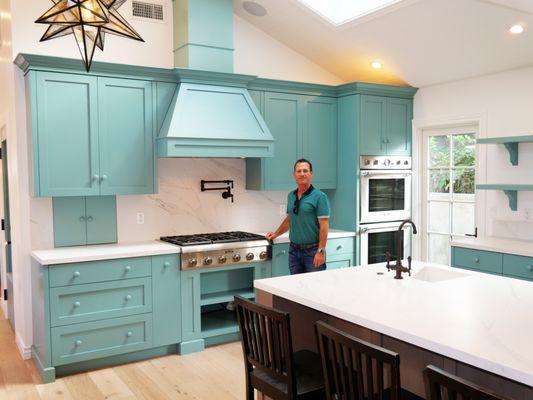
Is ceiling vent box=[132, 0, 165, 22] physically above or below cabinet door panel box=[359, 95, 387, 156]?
above

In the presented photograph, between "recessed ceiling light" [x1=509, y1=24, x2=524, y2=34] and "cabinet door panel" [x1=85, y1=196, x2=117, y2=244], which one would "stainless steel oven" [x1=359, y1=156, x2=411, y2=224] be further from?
"cabinet door panel" [x1=85, y1=196, x2=117, y2=244]

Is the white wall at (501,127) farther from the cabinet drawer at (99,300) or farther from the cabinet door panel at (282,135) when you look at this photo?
the cabinet drawer at (99,300)

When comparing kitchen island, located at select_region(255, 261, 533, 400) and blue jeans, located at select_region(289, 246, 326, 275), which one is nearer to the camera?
kitchen island, located at select_region(255, 261, 533, 400)

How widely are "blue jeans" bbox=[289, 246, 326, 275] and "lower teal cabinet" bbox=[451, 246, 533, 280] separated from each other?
1189 millimetres

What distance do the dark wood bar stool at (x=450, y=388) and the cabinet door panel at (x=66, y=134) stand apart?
3240 millimetres

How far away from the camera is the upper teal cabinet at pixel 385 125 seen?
5207 mm

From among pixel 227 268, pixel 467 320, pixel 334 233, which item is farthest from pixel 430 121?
pixel 467 320

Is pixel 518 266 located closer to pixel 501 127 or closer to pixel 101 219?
pixel 501 127

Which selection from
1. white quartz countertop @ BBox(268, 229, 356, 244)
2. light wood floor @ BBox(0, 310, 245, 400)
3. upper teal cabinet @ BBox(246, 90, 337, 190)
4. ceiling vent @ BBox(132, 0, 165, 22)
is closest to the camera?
light wood floor @ BBox(0, 310, 245, 400)

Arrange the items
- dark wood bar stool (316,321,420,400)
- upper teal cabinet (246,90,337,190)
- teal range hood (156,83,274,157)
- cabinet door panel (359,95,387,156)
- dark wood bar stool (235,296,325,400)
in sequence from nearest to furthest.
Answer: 1. dark wood bar stool (316,321,420,400)
2. dark wood bar stool (235,296,325,400)
3. teal range hood (156,83,274,157)
4. upper teal cabinet (246,90,337,190)
5. cabinet door panel (359,95,387,156)

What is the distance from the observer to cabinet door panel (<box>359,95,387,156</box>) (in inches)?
205

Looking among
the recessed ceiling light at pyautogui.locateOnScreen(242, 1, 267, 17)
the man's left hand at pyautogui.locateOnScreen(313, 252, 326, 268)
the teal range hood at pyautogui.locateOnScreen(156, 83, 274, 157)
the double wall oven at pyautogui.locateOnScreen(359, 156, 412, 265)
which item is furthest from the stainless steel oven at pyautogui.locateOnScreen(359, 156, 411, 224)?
the recessed ceiling light at pyautogui.locateOnScreen(242, 1, 267, 17)

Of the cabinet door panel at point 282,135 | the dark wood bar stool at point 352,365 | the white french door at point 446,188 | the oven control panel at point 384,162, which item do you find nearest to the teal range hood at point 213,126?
the cabinet door panel at point 282,135

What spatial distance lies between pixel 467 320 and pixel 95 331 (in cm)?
282
